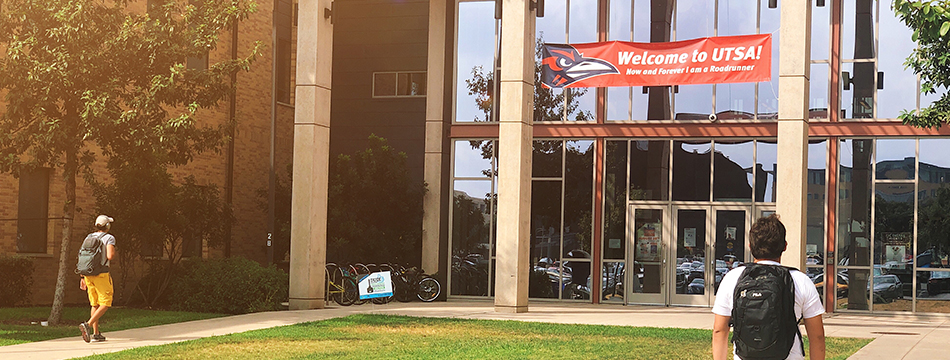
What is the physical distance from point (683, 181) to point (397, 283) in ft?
22.9

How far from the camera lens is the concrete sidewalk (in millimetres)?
11844

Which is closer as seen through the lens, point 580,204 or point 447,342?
point 447,342

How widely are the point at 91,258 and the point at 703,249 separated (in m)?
14.0

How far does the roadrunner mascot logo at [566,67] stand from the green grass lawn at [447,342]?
253 inches

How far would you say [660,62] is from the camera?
64.5ft

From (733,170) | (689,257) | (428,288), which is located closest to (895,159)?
(733,170)

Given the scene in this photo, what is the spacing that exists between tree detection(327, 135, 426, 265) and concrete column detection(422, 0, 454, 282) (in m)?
0.28

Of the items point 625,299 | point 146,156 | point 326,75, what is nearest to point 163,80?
point 146,156

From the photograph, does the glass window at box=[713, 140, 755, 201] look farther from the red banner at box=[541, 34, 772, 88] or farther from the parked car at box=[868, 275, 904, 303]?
the parked car at box=[868, 275, 904, 303]

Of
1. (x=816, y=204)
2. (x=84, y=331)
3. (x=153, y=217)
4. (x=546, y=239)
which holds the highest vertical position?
(x=816, y=204)

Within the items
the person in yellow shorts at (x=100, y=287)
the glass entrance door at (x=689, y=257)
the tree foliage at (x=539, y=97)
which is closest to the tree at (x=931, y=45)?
the glass entrance door at (x=689, y=257)

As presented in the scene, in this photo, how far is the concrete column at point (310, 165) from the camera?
18312 millimetres

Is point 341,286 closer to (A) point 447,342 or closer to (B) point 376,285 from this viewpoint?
(B) point 376,285

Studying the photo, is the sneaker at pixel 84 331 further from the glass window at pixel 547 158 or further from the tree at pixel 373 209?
the glass window at pixel 547 158
